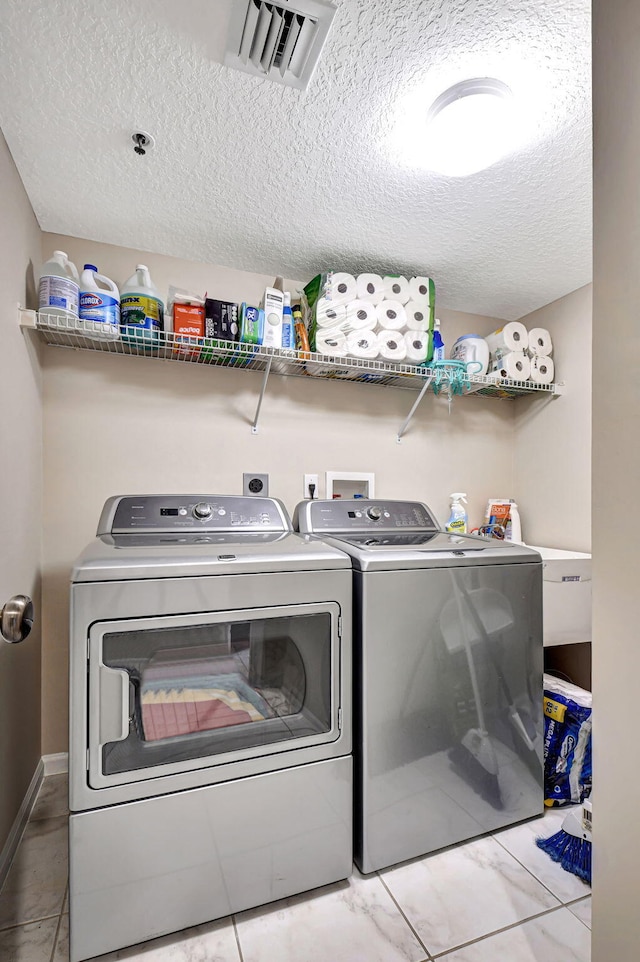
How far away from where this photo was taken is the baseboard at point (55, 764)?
1.93 metres

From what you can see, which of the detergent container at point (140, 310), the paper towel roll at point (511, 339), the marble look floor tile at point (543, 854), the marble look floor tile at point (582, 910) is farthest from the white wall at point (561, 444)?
the detergent container at point (140, 310)

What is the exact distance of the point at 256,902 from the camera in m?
→ 1.29

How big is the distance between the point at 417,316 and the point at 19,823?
8.40 feet

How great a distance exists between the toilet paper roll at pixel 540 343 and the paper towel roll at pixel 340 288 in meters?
1.09

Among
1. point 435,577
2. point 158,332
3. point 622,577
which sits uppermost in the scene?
point 158,332

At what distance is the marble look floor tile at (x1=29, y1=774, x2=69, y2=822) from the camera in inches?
66.9

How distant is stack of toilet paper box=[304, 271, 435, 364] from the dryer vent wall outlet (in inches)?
26.5

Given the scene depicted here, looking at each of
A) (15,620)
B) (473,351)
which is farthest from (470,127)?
(15,620)

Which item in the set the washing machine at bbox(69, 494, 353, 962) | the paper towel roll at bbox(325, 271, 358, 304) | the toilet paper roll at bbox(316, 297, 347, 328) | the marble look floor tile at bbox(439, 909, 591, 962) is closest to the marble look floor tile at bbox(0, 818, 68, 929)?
the washing machine at bbox(69, 494, 353, 962)

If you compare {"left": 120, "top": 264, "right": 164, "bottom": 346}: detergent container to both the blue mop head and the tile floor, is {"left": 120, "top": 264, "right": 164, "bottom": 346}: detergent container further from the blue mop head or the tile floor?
the blue mop head

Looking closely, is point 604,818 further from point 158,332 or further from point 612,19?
point 158,332

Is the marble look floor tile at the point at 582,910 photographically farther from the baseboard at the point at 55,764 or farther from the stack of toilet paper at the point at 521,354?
the stack of toilet paper at the point at 521,354

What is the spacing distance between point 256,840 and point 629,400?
1452 mm

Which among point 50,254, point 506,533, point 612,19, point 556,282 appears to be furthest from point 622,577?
point 50,254
